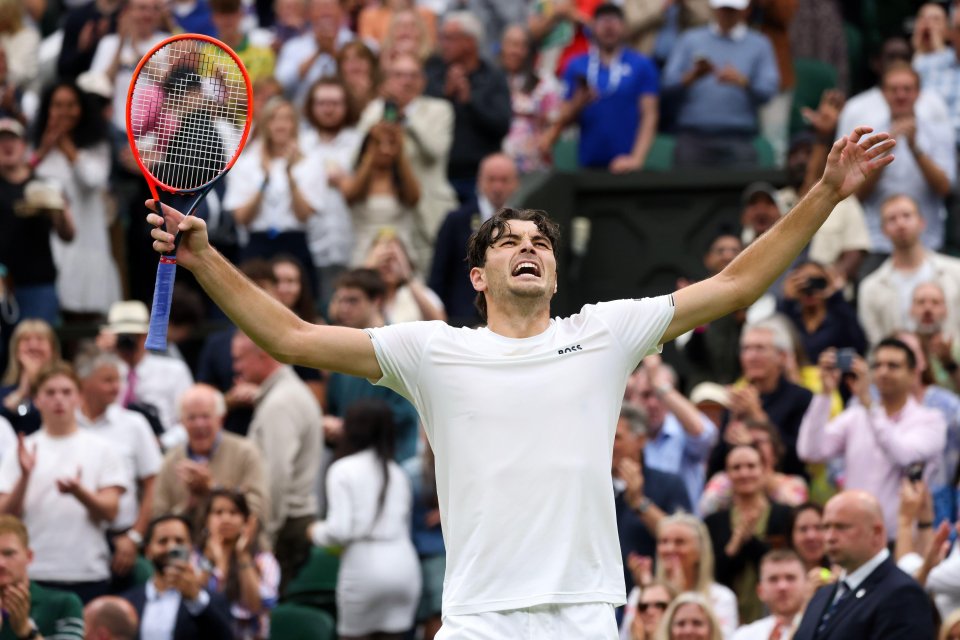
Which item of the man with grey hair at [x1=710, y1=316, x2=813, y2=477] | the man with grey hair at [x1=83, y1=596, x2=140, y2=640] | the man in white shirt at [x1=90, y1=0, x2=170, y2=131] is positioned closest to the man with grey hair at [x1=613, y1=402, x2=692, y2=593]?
the man with grey hair at [x1=710, y1=316, x2=813, y2=477]

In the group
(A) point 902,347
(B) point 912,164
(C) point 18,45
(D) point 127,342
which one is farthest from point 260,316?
(C) point 18,45

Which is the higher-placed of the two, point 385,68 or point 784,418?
point 385,68

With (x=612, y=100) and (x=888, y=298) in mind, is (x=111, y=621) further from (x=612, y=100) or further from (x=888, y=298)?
(x=612, y=100)

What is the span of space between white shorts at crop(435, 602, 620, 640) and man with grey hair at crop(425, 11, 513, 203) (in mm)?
9738

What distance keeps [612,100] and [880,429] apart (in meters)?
5.18

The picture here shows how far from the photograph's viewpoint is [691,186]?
15711 mm

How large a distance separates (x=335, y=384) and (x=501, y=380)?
6.97 meters

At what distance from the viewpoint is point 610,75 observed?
52.2ft

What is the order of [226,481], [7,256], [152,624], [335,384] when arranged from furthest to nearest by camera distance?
[7,256] → [335,384] → [226,481] → [152,624]

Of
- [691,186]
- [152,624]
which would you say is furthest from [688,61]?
[152,624]

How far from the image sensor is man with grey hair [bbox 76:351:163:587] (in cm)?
1195

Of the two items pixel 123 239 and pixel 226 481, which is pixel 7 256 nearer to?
pixel 123 239

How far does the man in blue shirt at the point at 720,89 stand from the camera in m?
15.8

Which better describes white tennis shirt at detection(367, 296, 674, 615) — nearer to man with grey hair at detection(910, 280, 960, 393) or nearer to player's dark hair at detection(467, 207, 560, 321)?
player's dark hair at detection(467, 207, 560, 321)
